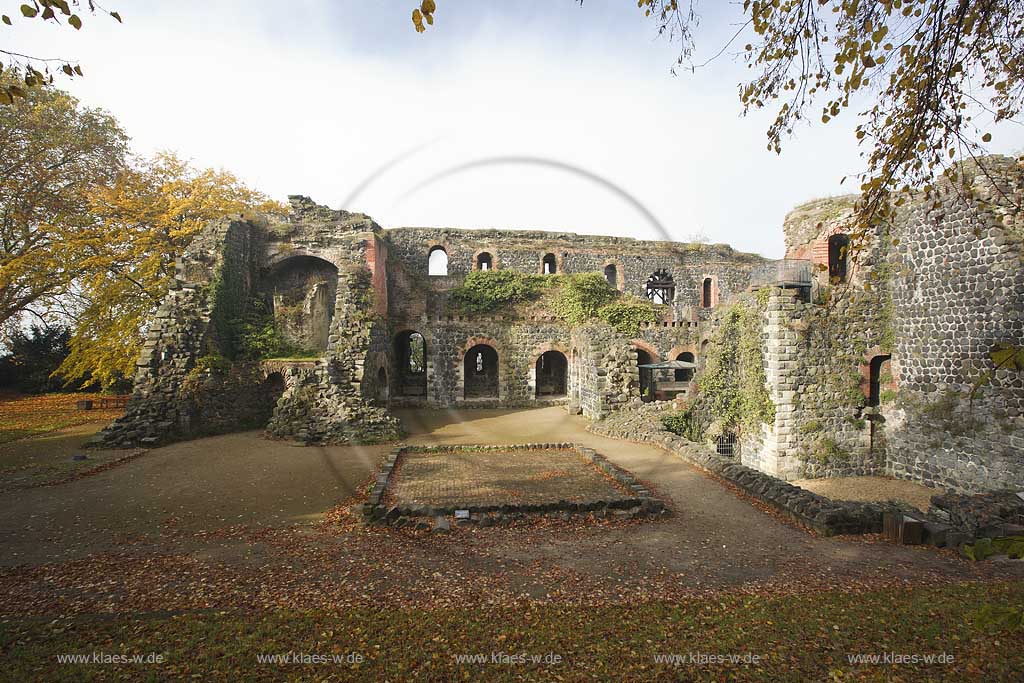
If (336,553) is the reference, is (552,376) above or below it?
above

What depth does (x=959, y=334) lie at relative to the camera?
11.2 m

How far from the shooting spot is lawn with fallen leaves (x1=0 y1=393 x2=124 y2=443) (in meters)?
14.0

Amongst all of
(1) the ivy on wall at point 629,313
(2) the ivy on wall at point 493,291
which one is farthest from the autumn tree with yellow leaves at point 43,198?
(1) the ivy on wall at point 629,313

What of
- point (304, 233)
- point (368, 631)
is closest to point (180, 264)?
point (304, 233)

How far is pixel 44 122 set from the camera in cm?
1733

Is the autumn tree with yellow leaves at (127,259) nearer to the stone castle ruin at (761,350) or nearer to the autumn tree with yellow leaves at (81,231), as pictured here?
the autumn tree with yellow leaves at (81,231)

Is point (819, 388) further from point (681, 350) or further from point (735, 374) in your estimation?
point (681, 350)

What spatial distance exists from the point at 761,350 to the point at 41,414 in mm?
23088

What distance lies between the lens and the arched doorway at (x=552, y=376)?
77.0ft

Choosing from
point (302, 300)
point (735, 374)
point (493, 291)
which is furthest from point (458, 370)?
point (735, 374)

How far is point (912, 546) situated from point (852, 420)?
24.8ft

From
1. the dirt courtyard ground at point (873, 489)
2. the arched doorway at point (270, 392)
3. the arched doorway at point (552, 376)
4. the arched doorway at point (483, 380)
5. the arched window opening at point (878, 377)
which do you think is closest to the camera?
the dirt courtyard ground at point (873, 489)

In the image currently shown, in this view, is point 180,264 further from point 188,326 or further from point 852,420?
point 852,420

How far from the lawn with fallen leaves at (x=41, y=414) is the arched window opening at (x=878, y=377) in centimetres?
2103
